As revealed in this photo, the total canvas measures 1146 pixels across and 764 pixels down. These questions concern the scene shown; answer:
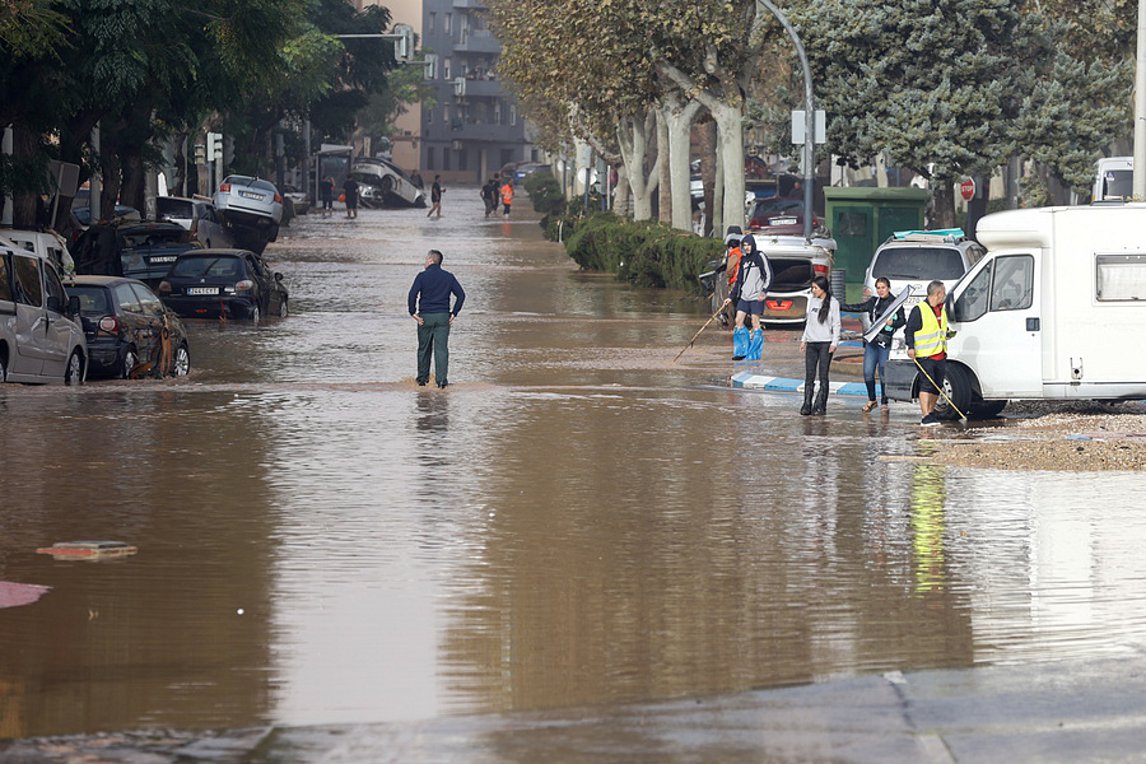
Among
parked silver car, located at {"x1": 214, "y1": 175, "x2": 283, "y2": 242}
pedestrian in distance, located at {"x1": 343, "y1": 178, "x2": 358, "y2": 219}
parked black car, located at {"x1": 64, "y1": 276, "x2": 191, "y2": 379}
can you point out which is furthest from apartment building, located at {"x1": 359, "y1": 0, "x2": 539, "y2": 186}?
parked black car, located at {"x1": 64, "y1": 276, "x2": 191, "y2": 379}

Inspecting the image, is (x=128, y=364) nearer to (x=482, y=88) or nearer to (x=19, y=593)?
(x=19, y=593)

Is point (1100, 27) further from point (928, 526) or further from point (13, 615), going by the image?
point (13, 615)

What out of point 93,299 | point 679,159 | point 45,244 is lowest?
point 93,299

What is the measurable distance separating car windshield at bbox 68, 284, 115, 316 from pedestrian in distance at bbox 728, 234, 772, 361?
7.67 meters

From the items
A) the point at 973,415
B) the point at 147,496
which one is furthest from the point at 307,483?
the point at 973,415

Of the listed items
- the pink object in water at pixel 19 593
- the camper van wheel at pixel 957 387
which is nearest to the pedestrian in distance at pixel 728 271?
the camper van wheel at pixel 957 387

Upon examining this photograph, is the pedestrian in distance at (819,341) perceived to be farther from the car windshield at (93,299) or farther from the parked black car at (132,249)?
the parked black car at (132,249)

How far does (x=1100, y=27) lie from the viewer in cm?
4634

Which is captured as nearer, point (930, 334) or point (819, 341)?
point (930, 334)

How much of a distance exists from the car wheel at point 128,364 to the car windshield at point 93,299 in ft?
1.69

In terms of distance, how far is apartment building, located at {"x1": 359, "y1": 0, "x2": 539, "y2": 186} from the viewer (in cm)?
17088

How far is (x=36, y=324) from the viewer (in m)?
22.9

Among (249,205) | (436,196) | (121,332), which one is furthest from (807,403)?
(436,196)

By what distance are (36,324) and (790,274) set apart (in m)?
13.8
